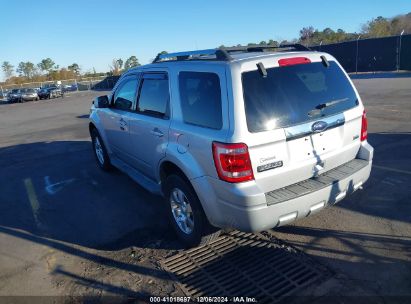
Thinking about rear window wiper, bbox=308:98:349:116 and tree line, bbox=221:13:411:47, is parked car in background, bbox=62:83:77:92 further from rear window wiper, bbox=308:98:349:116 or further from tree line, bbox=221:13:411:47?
rear window wiper, bbox=308:98:349:116

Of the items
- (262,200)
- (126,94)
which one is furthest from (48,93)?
Result: (262,200)

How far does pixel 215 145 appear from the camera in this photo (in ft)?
10.5

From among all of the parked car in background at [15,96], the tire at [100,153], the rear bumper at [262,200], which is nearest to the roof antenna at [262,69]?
the rear bumper at [262,200]

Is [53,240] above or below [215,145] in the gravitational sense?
below

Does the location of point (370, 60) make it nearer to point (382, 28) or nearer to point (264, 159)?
point (382, 28)

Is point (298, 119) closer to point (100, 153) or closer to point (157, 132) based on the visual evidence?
point (157, 132)

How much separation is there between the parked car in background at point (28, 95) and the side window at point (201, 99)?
126 ft

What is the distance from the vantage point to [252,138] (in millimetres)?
3100

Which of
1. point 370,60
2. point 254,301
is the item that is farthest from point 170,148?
point 370,60

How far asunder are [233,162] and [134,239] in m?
1.84

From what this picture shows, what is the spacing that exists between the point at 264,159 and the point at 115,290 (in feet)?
5.90

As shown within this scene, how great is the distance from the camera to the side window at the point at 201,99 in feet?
10.9

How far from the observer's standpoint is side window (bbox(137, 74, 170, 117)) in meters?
4.14

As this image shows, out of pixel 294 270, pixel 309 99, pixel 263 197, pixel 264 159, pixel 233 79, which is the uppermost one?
pixel 233 79
